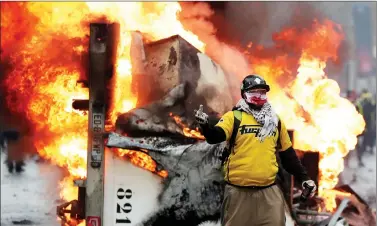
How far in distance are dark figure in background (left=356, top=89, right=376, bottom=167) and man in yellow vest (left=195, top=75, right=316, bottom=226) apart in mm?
Answer: 1082

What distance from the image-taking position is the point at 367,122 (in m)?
4.49

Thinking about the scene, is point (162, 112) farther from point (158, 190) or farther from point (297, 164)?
point (297, 164)

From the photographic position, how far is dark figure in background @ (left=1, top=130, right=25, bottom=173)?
4273mm

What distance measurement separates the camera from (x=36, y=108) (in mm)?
4273

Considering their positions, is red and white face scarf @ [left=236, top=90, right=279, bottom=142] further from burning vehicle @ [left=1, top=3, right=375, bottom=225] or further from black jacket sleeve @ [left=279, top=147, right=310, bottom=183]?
burning vehicle @ [left=1, top=3, right=375, bottom=225]

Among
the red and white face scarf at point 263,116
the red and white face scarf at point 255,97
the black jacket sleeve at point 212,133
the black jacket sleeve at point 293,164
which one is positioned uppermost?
the red and white face scarf at point 255,97

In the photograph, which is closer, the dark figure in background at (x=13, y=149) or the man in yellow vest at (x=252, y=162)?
the man in yellow vest at (x=252, y=162)

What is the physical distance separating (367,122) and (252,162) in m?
1.40

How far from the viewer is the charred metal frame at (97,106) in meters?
4.23

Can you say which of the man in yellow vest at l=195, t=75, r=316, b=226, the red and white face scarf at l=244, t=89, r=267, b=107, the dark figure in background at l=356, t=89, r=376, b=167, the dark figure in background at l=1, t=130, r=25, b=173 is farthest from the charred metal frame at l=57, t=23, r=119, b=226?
the dark figure in background at l=356, t=89, r=376, b=167

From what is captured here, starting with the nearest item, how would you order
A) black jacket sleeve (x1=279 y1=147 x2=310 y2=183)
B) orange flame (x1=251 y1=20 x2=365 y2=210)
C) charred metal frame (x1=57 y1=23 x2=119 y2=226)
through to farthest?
black jacket sleeve (x1=279 y1=147 x2=310 y2=183), charred metal frame (x1=57 y1=23 x2=119 y2=226), orange flame (x1=251 y1=20 x2=365 y2=210)

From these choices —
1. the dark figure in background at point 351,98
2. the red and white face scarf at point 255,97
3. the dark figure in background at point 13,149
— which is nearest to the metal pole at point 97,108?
the dark figure in background at point 13,149

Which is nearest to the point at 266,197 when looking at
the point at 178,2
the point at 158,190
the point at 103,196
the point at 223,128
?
the point at 223,128

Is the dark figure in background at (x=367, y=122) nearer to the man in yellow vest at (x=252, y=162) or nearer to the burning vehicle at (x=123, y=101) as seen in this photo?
the burning vehicle at (x=123, y=101)
